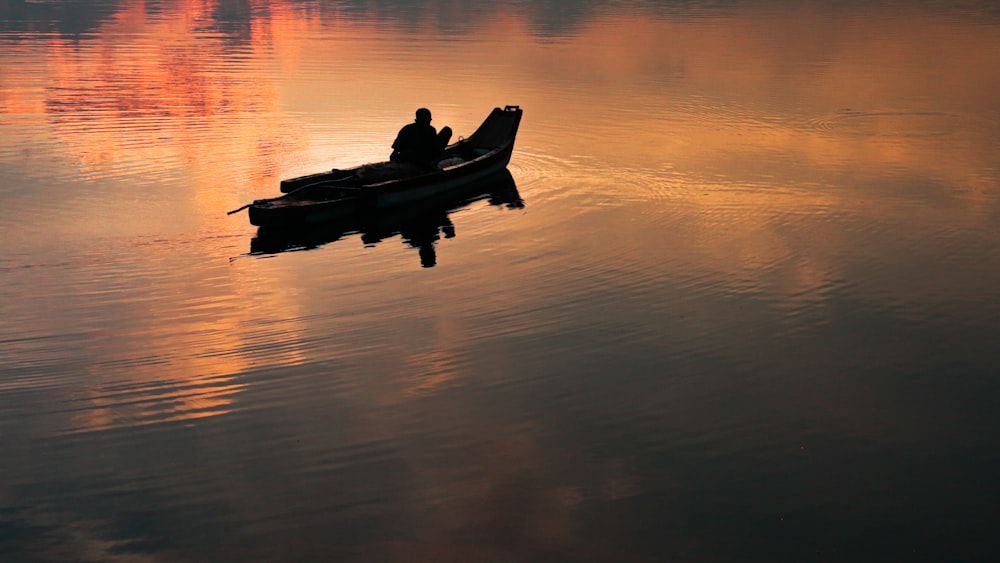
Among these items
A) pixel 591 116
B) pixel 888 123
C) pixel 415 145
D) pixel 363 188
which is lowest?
pixel 591 116

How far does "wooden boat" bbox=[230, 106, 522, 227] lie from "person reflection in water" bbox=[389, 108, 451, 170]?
160 millimetres

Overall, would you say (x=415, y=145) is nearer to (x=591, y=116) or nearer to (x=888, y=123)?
(x=591, y=116)

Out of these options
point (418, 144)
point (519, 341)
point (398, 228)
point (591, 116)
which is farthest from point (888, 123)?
point (519, 341)

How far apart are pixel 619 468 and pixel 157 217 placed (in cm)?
922

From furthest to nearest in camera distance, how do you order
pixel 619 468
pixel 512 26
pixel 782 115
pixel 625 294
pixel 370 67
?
pixel 512 26 < pixel 370 67 < pixel 782 115 < pixel 625 294 < pixel 619 468

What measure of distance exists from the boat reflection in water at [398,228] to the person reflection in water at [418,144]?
614 millimetres

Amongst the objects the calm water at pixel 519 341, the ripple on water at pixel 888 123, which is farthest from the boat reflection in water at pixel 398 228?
the ripple on water at pixel 888 123

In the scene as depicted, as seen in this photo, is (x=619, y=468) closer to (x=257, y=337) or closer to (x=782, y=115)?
(x=257, y=337)

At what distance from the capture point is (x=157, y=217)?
14492 mm

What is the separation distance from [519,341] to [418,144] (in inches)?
250

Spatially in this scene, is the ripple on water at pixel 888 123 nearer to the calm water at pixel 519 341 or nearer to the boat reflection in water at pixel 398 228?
the calm water at pixel 519 341

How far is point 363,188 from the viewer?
14.4 metres

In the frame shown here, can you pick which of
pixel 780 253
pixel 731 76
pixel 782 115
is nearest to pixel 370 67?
pixel 731 76

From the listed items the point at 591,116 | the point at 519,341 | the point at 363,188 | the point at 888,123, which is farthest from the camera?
the point at 591,116
